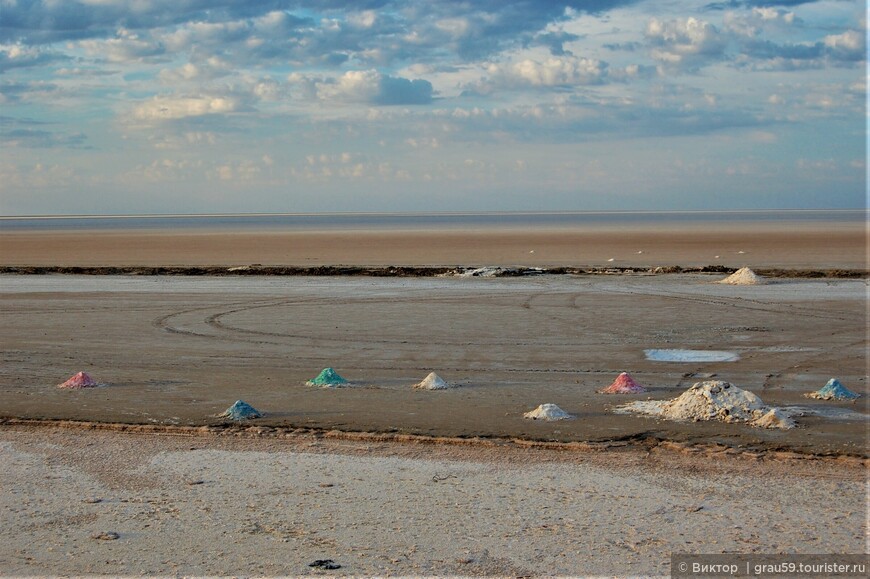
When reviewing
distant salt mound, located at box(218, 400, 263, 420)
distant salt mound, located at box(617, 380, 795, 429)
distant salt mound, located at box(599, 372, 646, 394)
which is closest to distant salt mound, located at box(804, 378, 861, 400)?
distant salt mound, located at box(617, 380, 795, 429)

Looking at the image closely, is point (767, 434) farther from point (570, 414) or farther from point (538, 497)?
point (538, 497)

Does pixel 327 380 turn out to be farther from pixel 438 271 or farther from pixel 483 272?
pixel 438 271

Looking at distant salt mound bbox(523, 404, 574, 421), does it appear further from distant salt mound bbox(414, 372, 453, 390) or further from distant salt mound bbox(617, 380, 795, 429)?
distant salt mound bbox(414, 372, 453, 390)

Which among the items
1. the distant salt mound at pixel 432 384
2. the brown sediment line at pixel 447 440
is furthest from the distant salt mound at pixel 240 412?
the distant salt mound at pixel 432 384

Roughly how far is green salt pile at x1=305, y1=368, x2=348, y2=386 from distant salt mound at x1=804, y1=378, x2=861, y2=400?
501 cm

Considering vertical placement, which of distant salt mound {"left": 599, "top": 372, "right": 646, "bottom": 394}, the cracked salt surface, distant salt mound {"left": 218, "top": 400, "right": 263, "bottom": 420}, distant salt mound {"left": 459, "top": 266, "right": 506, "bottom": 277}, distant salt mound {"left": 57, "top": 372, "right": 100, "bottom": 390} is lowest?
the cracked salt surface

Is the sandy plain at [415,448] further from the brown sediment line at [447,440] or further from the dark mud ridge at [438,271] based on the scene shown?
the dark mud ridge at [438,271]

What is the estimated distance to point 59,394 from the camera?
1002 cm

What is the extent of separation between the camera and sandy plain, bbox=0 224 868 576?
18.5ft

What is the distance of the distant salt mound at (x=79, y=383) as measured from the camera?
34.0ft

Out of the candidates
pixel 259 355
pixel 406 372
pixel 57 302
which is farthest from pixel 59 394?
pixel 57 302

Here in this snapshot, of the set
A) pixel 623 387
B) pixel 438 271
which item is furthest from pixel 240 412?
pixel 438 271

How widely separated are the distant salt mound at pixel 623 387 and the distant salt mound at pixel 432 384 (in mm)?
1715

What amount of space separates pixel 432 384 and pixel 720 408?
3.13 m
